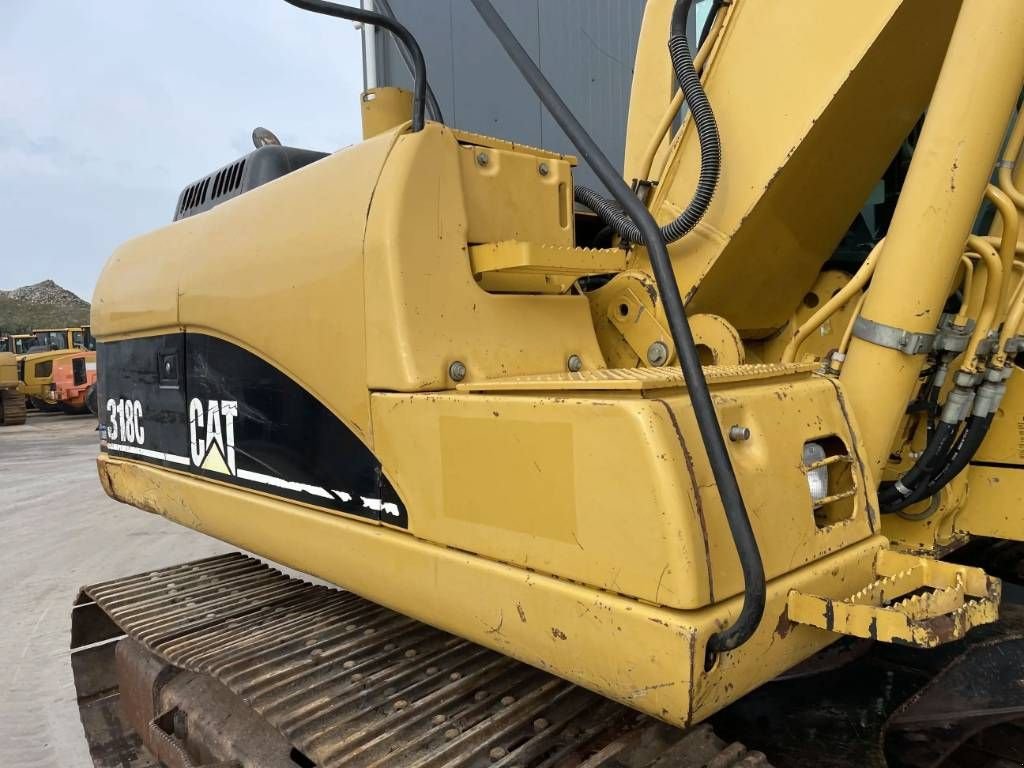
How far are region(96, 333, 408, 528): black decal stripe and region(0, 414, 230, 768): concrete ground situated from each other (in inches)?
→ 40.5

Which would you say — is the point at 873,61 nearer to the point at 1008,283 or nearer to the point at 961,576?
the point at 1008,283

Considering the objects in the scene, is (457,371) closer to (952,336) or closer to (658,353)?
(658,353)

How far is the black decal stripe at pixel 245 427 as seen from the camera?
182 cm

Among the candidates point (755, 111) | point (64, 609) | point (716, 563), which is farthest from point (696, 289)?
point (64, 609)

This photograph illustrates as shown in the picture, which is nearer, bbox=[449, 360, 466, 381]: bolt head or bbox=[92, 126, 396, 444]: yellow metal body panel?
bbox=[449, 360, 466, 381]: bolt head

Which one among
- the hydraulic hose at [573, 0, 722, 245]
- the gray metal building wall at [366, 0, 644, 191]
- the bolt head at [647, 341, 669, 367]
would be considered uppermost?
the gray metal building wall at [366, 0, 644, 191]

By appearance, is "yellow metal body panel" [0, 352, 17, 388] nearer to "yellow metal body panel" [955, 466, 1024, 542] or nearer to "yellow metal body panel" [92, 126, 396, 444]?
"yellow metal body panel" [92, 126, 396, 444]

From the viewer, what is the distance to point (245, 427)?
7.14 feet

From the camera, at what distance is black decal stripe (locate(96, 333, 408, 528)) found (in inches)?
71.5

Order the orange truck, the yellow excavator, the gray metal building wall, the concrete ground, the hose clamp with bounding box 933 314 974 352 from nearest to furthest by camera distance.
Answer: the yellow excavator
the hose clamp with bounding box 933 314 974 352
the concrete ground
the gray metal building wall
the orange truck

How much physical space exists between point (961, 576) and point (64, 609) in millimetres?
4232

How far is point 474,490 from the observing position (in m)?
1.51

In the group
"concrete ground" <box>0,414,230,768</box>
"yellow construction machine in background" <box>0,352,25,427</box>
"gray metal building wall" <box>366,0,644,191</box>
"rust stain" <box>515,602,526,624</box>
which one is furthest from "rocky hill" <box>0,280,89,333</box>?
"rust stain" <box>515,602,526,624</box>

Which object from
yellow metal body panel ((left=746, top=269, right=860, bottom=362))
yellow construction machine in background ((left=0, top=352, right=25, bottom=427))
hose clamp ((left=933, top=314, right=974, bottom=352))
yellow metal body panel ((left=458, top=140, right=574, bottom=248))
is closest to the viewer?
hose clamp ((left=933, top=314, right=974, bottom=352))
